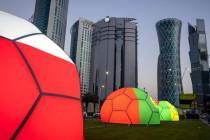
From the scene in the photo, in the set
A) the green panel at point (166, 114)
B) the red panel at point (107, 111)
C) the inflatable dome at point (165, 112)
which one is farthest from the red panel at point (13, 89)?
the green panel at point (166, 114)

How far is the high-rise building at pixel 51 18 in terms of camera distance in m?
132

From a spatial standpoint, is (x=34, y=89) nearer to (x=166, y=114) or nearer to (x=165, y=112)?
(x=165, y=112)

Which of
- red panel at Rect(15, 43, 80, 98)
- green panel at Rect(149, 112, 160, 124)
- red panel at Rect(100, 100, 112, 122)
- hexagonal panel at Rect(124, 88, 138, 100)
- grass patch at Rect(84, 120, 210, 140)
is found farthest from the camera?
red panel at Rect(100, 100, 112, 122)

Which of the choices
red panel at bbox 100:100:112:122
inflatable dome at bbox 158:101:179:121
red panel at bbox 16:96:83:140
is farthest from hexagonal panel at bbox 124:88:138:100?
inflatable dome at bbox 158:101:179:121

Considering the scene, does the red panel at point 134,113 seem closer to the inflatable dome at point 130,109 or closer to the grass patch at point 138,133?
the inflatable dome at point 130,109

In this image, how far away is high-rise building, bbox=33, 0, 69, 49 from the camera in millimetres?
131750

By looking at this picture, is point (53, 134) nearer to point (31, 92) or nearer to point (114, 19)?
point (31, 92)

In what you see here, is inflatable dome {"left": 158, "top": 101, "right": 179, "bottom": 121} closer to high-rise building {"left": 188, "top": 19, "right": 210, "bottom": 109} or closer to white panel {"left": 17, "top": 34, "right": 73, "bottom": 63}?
white panel {"left": 17, "top": 34, "right": 73, "bottom": 63}

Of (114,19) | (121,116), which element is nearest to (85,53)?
(114,19)

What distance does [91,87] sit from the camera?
122 meters

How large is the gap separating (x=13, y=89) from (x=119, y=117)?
33.5 ft

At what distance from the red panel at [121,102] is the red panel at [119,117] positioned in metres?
0.29

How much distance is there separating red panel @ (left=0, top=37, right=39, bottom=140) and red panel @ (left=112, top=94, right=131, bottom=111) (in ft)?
32.1

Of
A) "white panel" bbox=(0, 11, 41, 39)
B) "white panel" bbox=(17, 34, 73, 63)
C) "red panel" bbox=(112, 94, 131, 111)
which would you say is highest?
"white panel" bbox=(0, 11, 41, 39)
